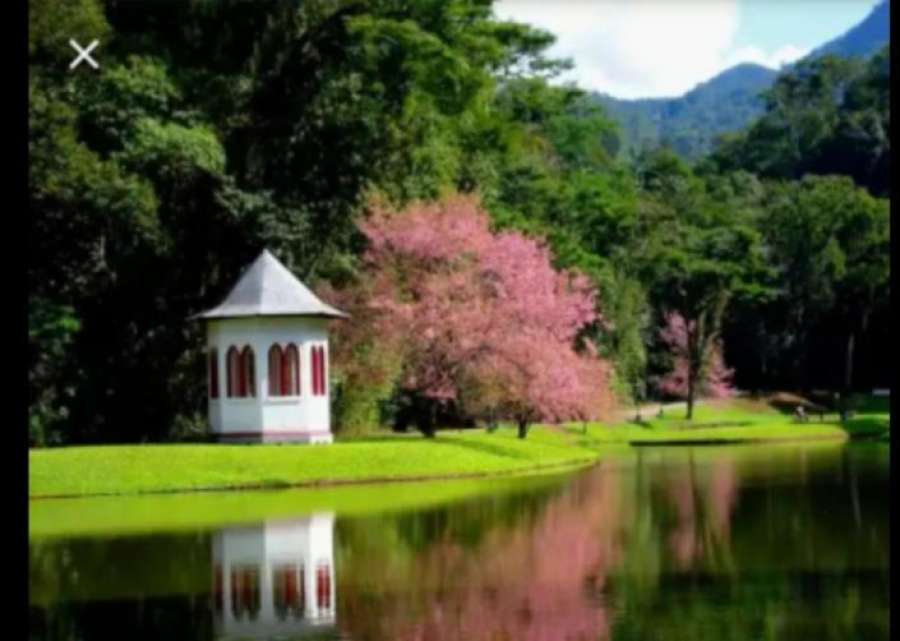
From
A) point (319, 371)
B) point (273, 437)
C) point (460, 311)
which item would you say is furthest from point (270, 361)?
point (460, 311)

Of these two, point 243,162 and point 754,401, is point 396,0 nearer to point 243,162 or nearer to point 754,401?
point 243,162

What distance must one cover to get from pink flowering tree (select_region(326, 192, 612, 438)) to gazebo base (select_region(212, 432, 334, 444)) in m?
3.40

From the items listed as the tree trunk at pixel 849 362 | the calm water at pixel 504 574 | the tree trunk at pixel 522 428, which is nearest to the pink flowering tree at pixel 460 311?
the tree trunk at pixel 522 428

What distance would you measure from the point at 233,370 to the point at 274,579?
19.0m

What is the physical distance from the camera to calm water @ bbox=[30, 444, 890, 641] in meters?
12.5

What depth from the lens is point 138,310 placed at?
123ft

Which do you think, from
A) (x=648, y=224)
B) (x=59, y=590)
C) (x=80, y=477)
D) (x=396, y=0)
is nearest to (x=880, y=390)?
(x=648, y=224)

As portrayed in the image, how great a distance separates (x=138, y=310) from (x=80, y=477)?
977 cm

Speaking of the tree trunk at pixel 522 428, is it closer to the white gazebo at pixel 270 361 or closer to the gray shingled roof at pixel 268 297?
the white gazebo at pixel 270 361

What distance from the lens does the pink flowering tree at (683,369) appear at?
221 feet

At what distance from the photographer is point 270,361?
34.6 m

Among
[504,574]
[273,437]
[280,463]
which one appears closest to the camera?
[504,574]

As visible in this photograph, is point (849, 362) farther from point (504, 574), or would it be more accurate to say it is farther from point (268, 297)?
point (504, 574)

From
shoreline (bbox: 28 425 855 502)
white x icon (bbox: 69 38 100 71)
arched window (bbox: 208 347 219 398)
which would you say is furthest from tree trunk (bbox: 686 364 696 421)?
white x icon (bbox: 69 38 100 71)
